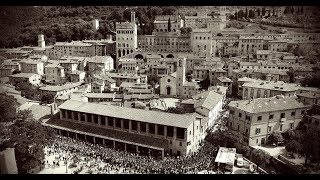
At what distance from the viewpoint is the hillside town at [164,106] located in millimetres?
16484

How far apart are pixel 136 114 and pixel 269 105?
7.88 m

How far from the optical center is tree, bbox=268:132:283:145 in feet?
61.2

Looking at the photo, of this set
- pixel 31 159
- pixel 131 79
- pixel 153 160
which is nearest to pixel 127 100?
pixel 131 79

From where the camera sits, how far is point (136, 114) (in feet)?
63.8

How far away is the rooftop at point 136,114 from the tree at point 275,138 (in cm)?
476

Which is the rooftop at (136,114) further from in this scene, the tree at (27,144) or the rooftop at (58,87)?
the rooftop at (58,87)

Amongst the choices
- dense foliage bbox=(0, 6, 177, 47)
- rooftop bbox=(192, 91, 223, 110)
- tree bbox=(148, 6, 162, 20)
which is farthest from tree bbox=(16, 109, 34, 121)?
tree bbox=(148, 6, 162, 20)

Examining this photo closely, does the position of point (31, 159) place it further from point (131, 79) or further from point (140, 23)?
point (140, 23)

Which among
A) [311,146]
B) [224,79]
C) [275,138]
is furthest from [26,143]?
[224,79]

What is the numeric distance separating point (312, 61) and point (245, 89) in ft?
33.9

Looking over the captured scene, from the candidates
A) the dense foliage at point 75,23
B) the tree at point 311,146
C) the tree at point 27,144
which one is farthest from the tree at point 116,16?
the tree at point 311,146

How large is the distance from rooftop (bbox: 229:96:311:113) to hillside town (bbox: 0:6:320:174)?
0.07 m

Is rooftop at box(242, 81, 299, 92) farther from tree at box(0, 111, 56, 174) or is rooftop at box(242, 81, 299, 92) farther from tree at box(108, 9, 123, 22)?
tree at box(108, 9, 123, 22)
